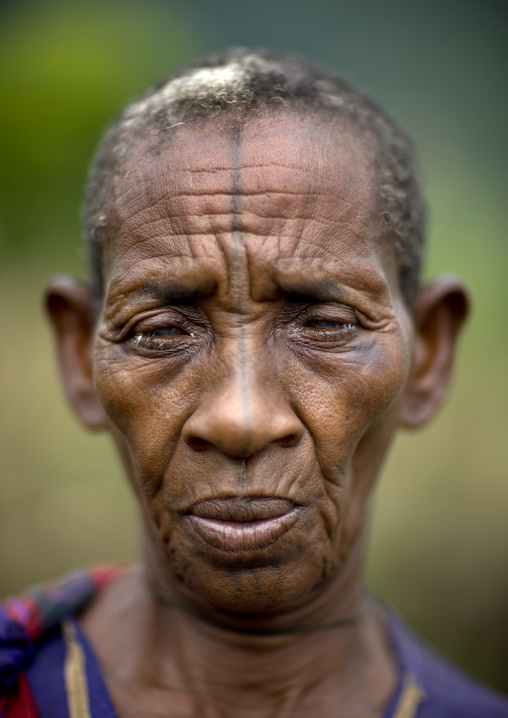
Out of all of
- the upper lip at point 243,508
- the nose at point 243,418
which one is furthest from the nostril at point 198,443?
the upper lip at point 243,508

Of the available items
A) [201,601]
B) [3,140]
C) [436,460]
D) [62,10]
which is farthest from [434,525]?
[62,10]

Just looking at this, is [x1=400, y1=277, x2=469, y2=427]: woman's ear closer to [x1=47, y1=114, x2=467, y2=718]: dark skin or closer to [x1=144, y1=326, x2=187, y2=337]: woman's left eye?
[x1=47, y1=114, x2=467, y2=718]: dark skin

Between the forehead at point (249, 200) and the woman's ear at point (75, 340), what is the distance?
0.48 metres

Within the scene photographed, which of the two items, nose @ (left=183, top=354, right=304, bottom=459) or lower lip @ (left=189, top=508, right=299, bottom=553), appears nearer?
nose @ (left=183, top=354, right=304, bottom=459)

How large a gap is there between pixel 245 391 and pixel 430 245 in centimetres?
441

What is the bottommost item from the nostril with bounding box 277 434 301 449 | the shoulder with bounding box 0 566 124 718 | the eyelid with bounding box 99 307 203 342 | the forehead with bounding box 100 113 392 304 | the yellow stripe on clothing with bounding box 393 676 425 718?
the yellow stripe on clothing with bounding box 393 676 425 718

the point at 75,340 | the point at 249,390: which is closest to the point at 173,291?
the point at 249,390

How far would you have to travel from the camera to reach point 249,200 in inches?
71.0

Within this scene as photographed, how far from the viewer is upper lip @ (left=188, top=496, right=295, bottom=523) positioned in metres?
1.71

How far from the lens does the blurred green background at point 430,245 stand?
4.94 m

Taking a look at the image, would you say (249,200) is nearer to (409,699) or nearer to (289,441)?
(289,441)

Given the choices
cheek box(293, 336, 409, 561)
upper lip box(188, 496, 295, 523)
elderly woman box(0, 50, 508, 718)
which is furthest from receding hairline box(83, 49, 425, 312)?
upper lip box(188, 496, 295, 523)

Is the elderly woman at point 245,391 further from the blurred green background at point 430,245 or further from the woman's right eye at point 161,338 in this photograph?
the blurred green background at point 430,245

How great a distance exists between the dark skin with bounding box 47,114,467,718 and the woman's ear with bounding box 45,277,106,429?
0.35 m
